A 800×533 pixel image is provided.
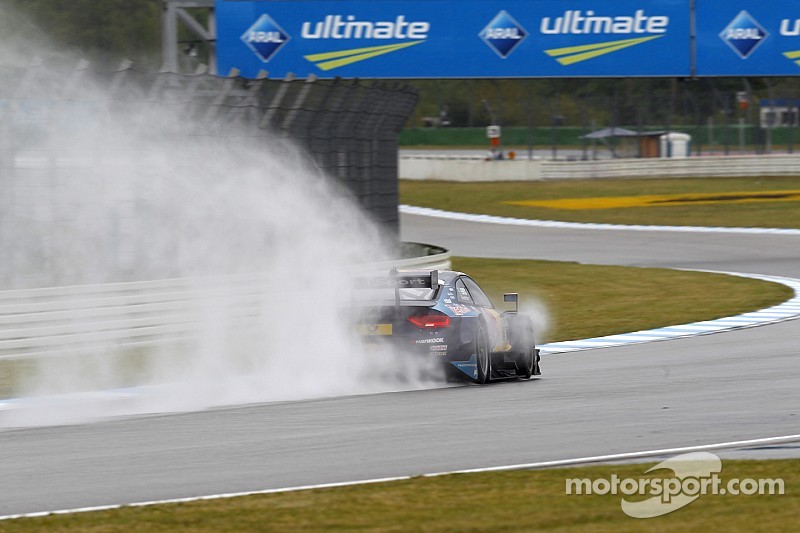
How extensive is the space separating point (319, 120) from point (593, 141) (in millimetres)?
32180

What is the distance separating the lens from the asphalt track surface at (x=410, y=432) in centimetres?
721

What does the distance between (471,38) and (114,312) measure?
31.3 meters

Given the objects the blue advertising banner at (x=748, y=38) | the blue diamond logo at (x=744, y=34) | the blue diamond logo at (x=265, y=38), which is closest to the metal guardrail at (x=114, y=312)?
the blue diamond logo at (x=265, y=38)

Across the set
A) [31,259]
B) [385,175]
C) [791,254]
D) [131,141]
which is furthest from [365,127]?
[791,254]

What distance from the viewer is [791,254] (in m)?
26.3

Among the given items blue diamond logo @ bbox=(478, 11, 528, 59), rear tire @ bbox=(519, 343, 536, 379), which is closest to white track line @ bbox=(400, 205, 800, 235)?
blue diamond logo @ bbox=(478, 11, 528, 59)

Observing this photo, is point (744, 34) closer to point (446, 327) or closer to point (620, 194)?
point (620, 194)

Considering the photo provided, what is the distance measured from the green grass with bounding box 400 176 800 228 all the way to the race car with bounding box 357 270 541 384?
22.7m

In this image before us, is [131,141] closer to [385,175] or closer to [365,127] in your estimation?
[365,127]

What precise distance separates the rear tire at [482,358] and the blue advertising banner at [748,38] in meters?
35.2

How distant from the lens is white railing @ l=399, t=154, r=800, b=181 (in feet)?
153

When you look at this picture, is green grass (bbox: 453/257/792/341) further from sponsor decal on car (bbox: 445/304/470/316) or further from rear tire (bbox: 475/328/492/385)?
sponsor decal on car (bbox: 445/304/470/316)

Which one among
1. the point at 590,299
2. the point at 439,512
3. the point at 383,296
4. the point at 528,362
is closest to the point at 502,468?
the point at 439,512

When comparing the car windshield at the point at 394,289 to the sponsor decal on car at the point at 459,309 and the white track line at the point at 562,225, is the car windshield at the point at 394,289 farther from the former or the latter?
the white track line at the point at 562,225
